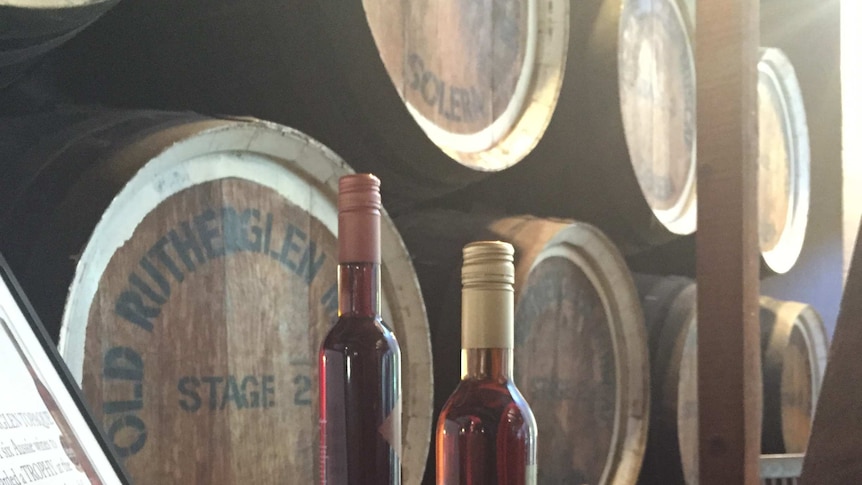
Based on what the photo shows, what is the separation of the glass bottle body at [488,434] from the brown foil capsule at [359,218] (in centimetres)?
11

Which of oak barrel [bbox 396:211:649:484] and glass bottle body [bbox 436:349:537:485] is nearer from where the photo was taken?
glass bottle body [bbox 436:349:537:485]

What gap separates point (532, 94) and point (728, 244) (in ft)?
1.30

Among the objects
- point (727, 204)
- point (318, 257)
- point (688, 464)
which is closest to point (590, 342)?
point (727, 204)

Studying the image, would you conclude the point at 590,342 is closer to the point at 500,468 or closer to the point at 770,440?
the point at 500,468

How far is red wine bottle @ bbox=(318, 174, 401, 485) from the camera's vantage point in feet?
1.84

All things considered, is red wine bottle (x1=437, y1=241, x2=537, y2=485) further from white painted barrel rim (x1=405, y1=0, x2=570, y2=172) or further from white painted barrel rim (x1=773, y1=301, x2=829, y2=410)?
white painted barrel rim (x1=773, y1=301, x2=829, y2=410)

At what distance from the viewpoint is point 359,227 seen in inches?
22.5

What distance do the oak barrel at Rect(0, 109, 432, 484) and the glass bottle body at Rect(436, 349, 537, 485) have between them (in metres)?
0.28

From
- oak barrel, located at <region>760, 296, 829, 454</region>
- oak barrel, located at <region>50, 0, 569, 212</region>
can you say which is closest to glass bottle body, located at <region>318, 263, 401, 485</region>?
oak barrel, located at <region>50, 0, 569, 212</region>

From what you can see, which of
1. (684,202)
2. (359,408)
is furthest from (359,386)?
(684,202)

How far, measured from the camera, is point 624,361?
1557 mm

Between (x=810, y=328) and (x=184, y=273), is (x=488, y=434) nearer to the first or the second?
(x=184, y=273)

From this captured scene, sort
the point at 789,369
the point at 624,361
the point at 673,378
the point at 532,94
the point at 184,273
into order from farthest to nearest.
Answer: the point at 789,369, the point at 673,378, the point at 624,361, the point at 532,94, the point at 184,273

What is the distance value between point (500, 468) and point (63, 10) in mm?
459
